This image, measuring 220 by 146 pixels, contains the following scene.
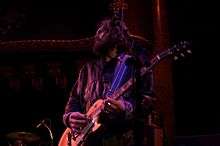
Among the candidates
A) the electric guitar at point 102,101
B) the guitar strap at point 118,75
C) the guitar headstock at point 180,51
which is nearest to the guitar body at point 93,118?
the electric guitar at point 102,101

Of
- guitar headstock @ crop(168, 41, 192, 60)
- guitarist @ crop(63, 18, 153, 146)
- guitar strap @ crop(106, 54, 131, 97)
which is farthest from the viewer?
guitar strap @ crop(106, 54, 131, 97)

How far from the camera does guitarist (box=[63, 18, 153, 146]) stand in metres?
4.39

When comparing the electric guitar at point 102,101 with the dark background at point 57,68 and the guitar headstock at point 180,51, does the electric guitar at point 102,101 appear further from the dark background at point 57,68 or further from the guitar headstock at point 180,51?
the dark background at point 57,68

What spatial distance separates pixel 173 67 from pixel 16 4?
292cm

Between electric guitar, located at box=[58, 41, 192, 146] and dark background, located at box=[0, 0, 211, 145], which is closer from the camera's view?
electric guitar, located at box=[58, 41, 192, 146]

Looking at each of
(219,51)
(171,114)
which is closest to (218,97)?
(219,51)

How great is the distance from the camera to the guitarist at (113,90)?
439 centimetres

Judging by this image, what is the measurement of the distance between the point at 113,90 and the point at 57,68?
324cm

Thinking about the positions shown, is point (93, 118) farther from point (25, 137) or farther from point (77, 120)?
point (25, 137)

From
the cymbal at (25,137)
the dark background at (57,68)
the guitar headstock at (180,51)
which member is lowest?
the cymbal at (25,137)

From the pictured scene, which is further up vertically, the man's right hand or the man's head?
the man's head

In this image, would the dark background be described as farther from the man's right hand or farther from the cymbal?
the man's right hand

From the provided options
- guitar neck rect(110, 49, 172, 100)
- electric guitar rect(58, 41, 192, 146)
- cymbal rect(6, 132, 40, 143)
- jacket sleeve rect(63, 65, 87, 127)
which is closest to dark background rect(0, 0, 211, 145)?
cymbal rect(6, 132, 40, 143)

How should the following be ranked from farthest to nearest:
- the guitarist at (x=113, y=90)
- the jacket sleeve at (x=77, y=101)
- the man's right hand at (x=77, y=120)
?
the jacket sleeve at (x=77, y=101) → the man's right hand at (x=77, y=120) → the guitarist at (x=113, y=90)
